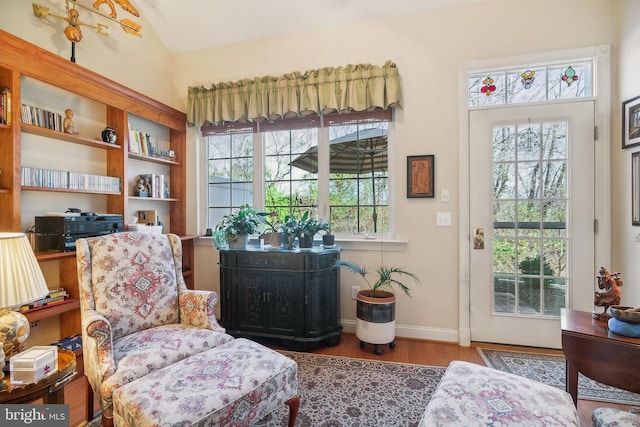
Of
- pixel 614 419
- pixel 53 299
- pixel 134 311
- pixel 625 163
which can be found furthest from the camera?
pixel 625 163

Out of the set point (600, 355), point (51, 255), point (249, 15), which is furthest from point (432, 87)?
point (51, 255)

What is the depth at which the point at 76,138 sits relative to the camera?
7.41ft

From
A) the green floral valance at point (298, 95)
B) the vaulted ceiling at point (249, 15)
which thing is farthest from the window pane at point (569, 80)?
the green floral valance at point (298, 95)

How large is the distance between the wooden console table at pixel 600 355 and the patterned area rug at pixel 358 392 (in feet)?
2.66

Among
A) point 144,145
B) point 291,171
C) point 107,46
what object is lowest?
point 291,171

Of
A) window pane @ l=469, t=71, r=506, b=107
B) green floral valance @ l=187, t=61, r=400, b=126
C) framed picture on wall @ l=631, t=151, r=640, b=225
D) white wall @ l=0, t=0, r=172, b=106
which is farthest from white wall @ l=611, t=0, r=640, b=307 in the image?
white wall @ l=0, t=0, r=172, b=106

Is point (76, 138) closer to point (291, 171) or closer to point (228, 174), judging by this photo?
point (228, 174)

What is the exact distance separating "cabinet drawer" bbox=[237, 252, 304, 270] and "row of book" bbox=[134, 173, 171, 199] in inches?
44.7

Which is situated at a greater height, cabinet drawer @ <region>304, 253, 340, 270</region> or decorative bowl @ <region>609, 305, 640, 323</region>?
cabinet drawer @ <region>304, 253, 340, 270</region>

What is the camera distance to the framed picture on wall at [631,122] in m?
2.11

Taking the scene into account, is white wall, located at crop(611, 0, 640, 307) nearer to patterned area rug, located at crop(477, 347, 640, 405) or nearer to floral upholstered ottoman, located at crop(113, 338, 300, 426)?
patterned area rug, located at crop(477, 347, 640, 405)

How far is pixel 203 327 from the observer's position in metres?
1.83

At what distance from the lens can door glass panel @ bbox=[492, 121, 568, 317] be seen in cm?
247

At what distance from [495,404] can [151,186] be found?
3.12 m
